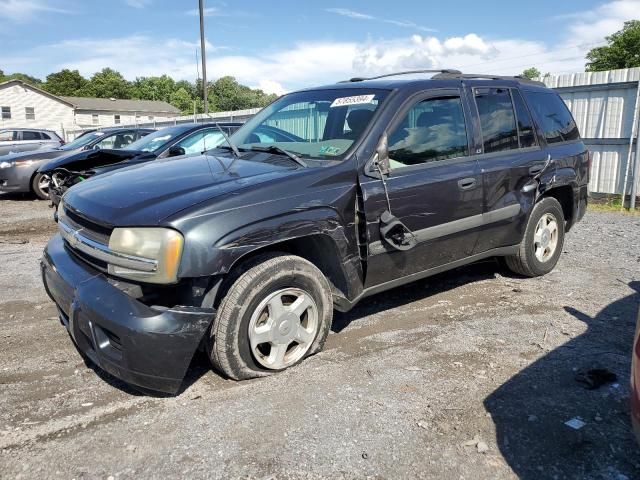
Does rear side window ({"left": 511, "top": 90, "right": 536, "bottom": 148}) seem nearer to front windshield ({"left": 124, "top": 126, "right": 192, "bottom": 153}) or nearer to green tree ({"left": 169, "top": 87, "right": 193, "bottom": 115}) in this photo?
front windshield ({"left": 124, "top": 126, "right": 192, "bottom": 153})

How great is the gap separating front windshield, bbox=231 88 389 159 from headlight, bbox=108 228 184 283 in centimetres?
Answer: 132

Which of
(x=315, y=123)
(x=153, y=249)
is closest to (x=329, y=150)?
(x=315, y=123)

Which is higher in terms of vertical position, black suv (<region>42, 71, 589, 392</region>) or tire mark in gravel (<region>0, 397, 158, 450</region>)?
black suv (<region>42, 71, 589, 392</region>)

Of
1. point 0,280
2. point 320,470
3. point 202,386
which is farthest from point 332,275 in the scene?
point 0,280

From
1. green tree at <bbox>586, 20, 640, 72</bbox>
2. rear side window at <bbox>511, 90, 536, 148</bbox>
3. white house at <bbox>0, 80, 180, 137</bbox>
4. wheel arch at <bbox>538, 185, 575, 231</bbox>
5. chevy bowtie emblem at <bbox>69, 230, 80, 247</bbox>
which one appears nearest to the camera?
chevy bowtie emblem at <bbox>69, 230, 80, 247</bbox>

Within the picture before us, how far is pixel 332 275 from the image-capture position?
11.3 ft

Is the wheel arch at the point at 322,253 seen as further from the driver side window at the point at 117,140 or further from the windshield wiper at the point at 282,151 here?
the driver side window at the point at 117,140

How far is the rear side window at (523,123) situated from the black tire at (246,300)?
8.69ft

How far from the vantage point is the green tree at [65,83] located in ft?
266

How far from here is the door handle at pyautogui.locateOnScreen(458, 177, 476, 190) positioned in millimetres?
4039

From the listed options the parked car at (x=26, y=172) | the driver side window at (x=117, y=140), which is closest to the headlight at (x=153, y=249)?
the parked car at (x=26, y=172)

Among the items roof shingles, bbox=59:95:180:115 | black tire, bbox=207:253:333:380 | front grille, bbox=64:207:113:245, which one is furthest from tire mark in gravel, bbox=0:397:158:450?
roof shingles, bbox=59:95:180:115

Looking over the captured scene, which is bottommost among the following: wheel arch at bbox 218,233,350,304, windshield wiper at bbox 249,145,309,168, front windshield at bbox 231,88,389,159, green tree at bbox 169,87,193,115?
wheel arch at bbox 218,233,350,304

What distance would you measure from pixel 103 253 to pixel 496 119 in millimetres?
3389
